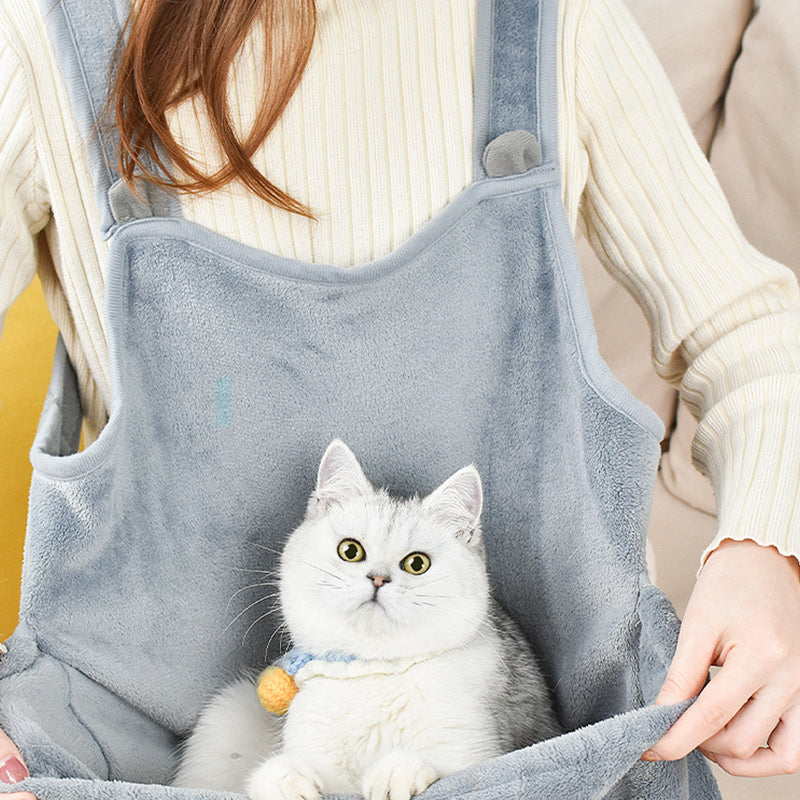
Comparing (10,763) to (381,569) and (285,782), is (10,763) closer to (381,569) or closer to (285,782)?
(285,782)

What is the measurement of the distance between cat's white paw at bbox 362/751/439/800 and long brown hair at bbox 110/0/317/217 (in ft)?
1.61

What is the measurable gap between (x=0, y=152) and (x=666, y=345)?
2.21 ft

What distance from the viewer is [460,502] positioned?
2.77 feet

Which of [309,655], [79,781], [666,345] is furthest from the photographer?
[666,345]

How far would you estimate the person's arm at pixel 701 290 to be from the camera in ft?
2.42

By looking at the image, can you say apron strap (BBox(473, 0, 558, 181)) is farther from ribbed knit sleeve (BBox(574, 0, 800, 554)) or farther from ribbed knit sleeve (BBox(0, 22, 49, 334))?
ribbed knit sleeve (BBox(0, 22, 49, 334))

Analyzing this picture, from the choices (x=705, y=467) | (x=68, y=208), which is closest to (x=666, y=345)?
(x=705, y=467)

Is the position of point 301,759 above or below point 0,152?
below

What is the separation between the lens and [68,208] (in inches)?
32.4

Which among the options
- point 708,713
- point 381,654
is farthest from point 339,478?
point 708,713

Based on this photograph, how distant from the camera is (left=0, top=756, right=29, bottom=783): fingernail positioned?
61cm

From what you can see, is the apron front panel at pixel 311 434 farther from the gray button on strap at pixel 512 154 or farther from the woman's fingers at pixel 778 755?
the woman's fingers at pixel 778 755

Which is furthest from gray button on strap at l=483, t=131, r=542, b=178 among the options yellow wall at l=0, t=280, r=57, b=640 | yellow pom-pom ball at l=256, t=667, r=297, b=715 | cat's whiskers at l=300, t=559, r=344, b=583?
yellow wall at l=0, t=280, r=57, b=640

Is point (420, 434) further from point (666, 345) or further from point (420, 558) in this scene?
point (666, 345)
